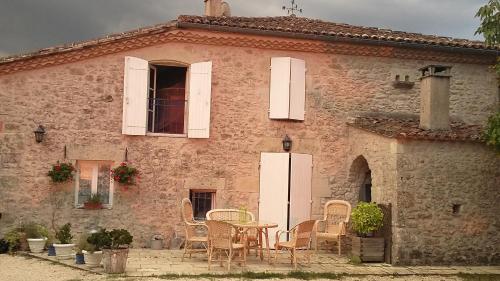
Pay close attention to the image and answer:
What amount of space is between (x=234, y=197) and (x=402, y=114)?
4167mm

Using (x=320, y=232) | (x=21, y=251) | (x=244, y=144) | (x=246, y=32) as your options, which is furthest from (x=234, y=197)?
(x=21, y=251)

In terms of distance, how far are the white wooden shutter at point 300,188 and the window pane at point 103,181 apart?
12.1ft

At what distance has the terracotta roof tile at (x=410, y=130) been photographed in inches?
379

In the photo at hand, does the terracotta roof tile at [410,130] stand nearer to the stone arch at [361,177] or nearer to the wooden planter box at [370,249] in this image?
the stone arch at [361,177]

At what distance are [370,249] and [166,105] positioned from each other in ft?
16.7

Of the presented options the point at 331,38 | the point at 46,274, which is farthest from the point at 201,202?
the point at 331,38

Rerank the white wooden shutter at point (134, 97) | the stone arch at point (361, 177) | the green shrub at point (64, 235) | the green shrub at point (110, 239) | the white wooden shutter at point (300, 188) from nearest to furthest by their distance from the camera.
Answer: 1. the green shrub at point (110, 239)
2. the green shrub at point (64, 235)
3. the white wooden shutter at point (134, 97)
4. the white wooden shutter at point (300, 188)
5. the stone arch at point (361, 177)

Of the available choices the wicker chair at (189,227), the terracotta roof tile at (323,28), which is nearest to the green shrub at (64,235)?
the wicker chair at (189,227)

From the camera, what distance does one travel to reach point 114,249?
26.4 ft

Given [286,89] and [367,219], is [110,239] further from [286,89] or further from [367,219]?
[286,89]

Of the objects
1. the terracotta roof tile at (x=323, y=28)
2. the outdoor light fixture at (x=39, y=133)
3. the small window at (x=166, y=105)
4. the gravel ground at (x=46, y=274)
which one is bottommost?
the gravel ground at (x=46, y=274)

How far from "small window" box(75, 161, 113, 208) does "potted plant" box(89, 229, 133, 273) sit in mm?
2445

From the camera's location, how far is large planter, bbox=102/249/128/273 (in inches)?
312

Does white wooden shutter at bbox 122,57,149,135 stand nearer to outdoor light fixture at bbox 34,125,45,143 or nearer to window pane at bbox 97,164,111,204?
window pane at bbox 97,164,111,204
